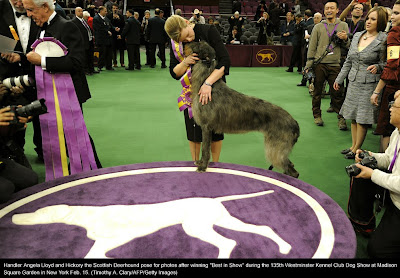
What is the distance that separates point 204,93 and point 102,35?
799 centimetres

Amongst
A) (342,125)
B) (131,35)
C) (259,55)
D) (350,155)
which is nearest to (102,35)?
(131,35)

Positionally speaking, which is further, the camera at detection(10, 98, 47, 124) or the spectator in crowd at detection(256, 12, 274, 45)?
the spectator in crowd at detection(256, 12, 274, 45)

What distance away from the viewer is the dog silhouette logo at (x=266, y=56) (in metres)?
11.2

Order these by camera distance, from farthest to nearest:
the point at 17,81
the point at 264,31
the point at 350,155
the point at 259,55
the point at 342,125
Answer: the point at 264,31 → the point at 259,55 → the point at 342,125 → the point at 350,155 → the point at 17,81

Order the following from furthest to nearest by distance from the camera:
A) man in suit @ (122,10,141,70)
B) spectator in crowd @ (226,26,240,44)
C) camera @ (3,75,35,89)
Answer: spectator in crowd @ (226,26,240,44)
man in suit @ (122,10,141,70)
camera @ (3,75,35,89)

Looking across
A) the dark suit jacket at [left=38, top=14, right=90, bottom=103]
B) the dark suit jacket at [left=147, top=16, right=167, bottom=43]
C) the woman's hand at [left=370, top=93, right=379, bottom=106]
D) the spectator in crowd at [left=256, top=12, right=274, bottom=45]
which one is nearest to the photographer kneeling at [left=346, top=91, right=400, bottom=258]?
the woman's hand at [left=370, top=93, right=379, bottom=106]

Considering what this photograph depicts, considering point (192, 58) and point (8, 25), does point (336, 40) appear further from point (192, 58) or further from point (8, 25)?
point (8, 25)

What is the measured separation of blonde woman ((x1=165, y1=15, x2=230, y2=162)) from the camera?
2227 mm

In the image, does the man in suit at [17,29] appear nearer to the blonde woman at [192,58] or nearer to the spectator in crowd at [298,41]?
the blonde woman at [192,58]

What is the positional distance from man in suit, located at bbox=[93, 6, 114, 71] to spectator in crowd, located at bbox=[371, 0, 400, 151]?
7.66 meters

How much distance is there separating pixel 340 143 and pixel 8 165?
12.4 feet

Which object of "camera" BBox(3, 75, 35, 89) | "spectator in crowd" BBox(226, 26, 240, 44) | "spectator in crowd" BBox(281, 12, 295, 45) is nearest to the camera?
"camera" BBox(3, 75, 35, 89)

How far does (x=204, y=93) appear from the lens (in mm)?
2227

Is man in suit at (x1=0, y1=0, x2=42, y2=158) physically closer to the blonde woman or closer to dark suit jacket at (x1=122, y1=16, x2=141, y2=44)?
the blonde woman
